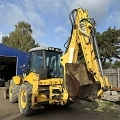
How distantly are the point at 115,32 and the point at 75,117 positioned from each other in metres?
30.6

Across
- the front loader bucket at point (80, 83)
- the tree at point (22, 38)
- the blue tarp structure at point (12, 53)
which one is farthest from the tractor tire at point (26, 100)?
the tree at point (22, 38)

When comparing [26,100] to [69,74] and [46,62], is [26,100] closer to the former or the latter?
[46,62]

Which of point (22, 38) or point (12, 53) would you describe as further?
point (22, 38)

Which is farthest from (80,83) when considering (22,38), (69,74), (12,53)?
(22,38)

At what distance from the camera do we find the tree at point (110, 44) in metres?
37.5

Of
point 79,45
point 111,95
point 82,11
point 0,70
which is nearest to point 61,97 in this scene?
point 79,45

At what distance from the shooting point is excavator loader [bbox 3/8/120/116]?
8266mm

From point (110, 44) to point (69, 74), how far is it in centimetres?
3048

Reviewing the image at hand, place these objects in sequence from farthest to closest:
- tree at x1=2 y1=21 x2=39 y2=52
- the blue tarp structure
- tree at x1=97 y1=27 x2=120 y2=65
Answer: tree at x1=2 y1=21 x2=39 y2=52
tree at x1=97 y1=27 x2=120 y2=65
the blue tarp structure

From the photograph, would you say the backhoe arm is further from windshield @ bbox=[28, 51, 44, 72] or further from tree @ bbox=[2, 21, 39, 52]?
tree @ bbox=[2, 21, 39, 52]

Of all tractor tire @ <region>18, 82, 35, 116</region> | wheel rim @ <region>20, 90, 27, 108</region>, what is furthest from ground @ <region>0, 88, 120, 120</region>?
wheel rim @ <region>20, 90, 27, 108</region>

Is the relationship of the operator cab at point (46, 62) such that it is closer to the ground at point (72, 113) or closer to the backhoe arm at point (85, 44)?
the backhoe arm at point (85, 44)

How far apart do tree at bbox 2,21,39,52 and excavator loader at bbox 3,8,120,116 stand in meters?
37.2

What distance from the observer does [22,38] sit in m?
47.9
